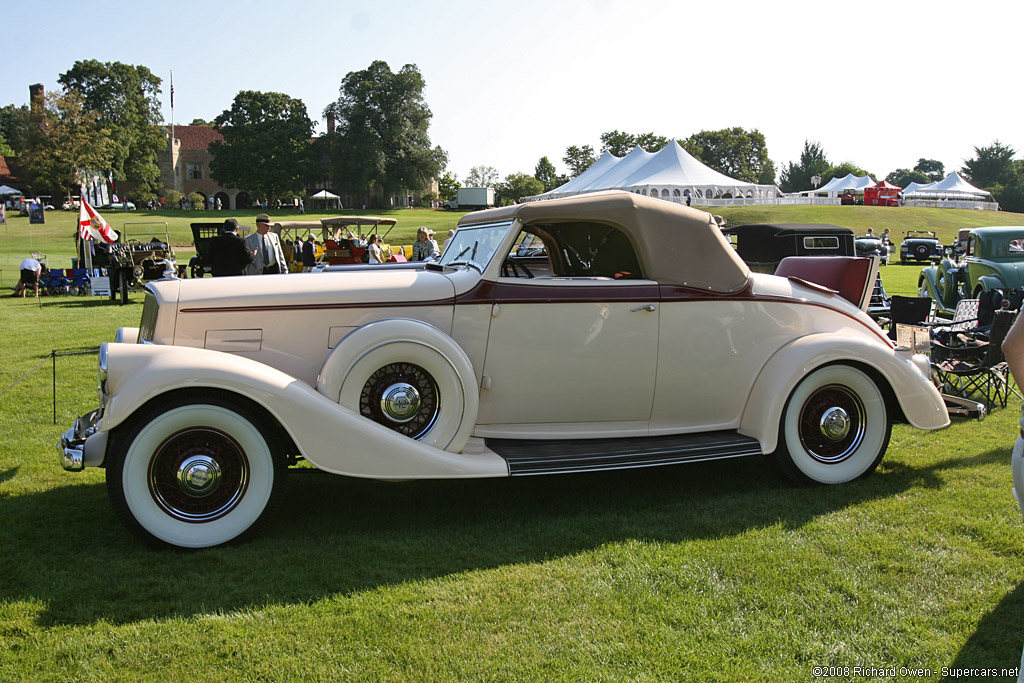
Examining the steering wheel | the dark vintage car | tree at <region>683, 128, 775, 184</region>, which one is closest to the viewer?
the steering wheel

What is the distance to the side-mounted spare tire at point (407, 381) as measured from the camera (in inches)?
167

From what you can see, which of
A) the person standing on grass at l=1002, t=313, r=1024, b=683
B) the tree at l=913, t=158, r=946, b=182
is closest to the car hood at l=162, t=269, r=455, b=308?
the person standing on grass at l=1002, t=313, r=1024, b=683

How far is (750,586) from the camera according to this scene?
3.62 m

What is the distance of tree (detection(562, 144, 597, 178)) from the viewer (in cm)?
9538

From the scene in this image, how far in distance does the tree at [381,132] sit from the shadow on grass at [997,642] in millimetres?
75110

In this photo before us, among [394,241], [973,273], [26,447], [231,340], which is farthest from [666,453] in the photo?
[394,241]

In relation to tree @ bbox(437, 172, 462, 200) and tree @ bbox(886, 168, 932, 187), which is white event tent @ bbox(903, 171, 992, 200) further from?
tree @ bbox(886, 168, 932, 187)

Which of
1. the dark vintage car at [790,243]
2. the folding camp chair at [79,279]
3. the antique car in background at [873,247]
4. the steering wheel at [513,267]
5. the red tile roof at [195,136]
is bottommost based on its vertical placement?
the folding camp chair at [79,279]

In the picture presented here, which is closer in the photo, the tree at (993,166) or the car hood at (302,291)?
the car hood at (302,291)

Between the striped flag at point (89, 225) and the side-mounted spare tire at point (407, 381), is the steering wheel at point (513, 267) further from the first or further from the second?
the striped flag at point (89, 225)

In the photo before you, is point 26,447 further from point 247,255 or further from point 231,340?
point 247,255

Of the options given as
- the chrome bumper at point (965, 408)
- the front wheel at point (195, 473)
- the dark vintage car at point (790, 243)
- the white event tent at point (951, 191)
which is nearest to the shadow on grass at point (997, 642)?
the chrome bumper at point (965, 408)

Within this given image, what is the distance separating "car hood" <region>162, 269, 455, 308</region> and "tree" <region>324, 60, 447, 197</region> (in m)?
72.9

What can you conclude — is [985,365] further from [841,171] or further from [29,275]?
[841,171]
